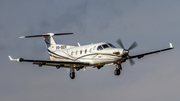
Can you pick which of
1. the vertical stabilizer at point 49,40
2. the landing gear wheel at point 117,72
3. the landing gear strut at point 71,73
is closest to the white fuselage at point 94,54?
the landing gear wheel at point 117,72

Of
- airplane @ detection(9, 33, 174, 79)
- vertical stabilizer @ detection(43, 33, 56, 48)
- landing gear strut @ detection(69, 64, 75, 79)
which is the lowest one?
landing gear strut @ detection(69, 64, 75, 79)

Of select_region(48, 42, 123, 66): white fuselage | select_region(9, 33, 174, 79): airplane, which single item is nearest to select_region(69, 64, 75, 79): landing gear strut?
select_region(9, 33, 174, 79): airplane

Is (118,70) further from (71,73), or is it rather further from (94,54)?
(71,73)

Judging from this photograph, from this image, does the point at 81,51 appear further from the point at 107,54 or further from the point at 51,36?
the point at 51,36

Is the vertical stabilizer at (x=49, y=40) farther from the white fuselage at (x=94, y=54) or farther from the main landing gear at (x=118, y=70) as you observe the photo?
the main landing gear at (x=118, y=70)

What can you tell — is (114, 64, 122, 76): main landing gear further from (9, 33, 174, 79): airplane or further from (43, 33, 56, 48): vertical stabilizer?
(43, 33, 56, 48): vertical stabilizer

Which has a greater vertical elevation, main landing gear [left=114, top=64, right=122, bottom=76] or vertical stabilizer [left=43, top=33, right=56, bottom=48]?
vertical stabilizer [left=43, top=33, right=56, bottom=48]

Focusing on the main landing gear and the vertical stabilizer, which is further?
the vertical stabilizer

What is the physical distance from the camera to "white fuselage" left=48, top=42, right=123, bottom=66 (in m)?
34.0

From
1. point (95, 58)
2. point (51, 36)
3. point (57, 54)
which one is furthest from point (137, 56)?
point (51, 36)

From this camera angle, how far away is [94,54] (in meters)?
35.8

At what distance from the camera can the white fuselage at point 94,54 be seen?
3400 cm

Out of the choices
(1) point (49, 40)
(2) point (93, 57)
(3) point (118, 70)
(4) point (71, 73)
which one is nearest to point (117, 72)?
(3) point (118, 70)

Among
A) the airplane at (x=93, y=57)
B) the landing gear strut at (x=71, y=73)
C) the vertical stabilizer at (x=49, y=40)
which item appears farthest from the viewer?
the vertical stabilizer at (x=49, y=40)
